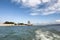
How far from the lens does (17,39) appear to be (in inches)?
298

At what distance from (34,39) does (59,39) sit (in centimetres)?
141

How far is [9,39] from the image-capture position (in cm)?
767

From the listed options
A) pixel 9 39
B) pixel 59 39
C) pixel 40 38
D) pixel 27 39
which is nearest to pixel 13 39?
pixel 9 39

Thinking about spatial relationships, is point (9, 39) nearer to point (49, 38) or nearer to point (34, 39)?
point (34, 39)

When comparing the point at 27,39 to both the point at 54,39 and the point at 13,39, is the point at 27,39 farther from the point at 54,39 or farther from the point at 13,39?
the point at 54,39

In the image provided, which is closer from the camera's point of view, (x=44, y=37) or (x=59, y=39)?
(x=59, y=39)

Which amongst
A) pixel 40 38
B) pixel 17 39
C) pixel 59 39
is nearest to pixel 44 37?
pixel 40 38

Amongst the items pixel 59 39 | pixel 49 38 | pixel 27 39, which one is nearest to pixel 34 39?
pixel 27 39

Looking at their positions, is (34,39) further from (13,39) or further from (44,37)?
(13,39)

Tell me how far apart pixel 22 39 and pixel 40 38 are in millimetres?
1063

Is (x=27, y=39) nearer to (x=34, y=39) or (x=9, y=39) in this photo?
(x=34, y=39)

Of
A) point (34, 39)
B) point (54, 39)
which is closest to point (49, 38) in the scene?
point (54, 39)

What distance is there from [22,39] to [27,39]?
0.94ft

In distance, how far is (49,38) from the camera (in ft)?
25.3
